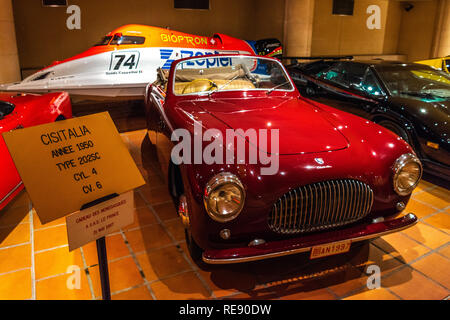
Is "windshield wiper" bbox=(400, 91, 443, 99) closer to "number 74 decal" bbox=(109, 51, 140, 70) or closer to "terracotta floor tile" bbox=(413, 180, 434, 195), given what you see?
"terracotta floor tile" bbox=(413, 180, 434, 195)

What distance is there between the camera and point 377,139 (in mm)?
2500

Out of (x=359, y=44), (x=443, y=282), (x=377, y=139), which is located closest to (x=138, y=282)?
(x=377, y=139)

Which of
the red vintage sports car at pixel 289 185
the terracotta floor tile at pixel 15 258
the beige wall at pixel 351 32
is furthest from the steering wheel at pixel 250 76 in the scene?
the beige wall at pixel 351 32

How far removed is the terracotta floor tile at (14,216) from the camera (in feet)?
10.6

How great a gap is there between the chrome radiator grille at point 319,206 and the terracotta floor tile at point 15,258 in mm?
1937

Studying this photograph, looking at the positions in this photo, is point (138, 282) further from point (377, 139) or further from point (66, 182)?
point (377, 139)

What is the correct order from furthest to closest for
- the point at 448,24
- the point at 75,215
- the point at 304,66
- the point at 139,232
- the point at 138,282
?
the point at 448,24
the point at 304,66
the point at 139,232
the point at 138,282
the point at 75,215

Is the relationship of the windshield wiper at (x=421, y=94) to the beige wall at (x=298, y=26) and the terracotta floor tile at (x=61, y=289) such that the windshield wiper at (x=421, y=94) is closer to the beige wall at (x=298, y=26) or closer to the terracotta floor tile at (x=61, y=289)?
the terracotta floor tile at (x=61, y=289)

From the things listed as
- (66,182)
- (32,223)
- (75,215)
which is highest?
(66,182)

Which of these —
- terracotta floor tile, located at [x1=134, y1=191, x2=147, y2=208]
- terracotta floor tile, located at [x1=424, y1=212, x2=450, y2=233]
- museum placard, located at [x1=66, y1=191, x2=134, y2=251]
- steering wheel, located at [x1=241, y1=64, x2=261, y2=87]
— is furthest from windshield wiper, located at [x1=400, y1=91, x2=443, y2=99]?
museum placard, located at [x1=66, y1=191, x2=134, y2=251]

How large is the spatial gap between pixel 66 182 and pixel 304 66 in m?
5.19

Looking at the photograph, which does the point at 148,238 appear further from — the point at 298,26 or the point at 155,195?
the point at 298,26

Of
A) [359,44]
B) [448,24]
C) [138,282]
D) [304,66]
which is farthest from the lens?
[359,44]

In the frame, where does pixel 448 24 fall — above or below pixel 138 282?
above
